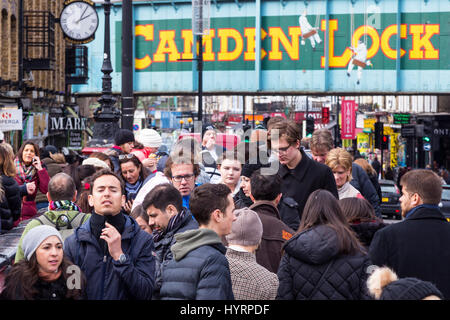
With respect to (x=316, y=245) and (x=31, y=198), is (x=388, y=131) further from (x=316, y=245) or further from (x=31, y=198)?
(x=316, y=245)

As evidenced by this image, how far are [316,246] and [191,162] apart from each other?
9.99ft

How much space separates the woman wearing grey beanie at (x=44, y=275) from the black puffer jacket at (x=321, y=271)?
139cm

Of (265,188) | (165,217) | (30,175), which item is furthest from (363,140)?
(165,217)

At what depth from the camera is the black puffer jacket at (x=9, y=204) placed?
27.6 ft

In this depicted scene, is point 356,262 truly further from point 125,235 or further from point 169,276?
point 125,235

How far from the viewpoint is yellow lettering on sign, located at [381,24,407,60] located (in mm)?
29859

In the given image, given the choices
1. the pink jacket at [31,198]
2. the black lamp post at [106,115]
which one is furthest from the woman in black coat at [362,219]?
the black lamp post at [106,115]

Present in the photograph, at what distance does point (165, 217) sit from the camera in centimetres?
591

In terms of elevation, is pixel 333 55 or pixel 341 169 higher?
pixel 333 55

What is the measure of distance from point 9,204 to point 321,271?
472 centimetres

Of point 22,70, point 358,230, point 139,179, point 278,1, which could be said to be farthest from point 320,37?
point 358,230

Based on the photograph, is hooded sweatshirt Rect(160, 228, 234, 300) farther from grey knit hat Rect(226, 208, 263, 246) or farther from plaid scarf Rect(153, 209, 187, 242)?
plaid scarf Rect(153, 209, 187, 242)

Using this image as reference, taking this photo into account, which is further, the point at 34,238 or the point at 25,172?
the point at 25,172

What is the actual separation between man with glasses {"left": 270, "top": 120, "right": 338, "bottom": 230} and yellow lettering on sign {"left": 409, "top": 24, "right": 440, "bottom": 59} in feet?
76.3
